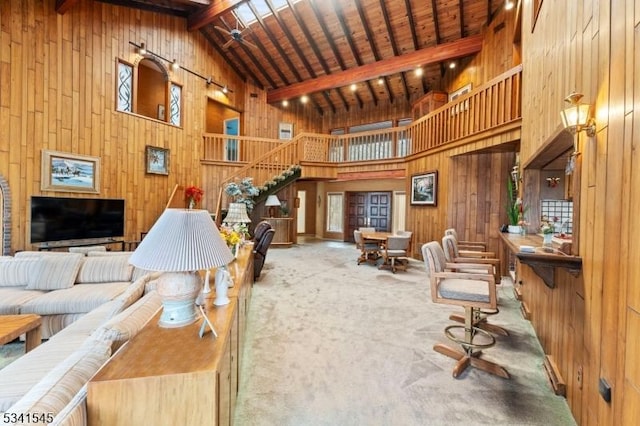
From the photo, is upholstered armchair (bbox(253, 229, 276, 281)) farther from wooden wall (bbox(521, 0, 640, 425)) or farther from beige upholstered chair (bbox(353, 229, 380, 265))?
wooden wall (bbox(521, 0, 640, 425))

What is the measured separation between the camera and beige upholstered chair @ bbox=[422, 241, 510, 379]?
2.39 m

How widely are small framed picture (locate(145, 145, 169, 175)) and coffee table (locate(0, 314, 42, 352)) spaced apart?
5.52 m

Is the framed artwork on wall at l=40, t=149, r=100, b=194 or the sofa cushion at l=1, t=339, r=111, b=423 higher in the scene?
the framed artwork on wall at l=40, t=149, r=100, b=194

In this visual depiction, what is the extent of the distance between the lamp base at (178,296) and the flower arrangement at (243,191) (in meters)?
6.81

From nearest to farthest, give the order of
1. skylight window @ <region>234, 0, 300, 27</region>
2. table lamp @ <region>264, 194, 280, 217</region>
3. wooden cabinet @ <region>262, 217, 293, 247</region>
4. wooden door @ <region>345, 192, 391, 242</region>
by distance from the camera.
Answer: skylight window @ <region>234, 0, 300, 27</region> < table lamp @ <region>264, 194, 280, 217</region> < wooden cabinet @ <region>262, 217, 293, 247</region> < wooden door @ <region>345, 192, 391, 242</region>

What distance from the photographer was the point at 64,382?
1.04 metres

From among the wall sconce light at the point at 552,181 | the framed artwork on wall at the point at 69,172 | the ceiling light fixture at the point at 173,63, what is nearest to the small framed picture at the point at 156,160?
the framed artwork on wall at the point at 69,172

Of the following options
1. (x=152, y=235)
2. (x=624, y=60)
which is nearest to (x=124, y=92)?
(x=152, y=235)

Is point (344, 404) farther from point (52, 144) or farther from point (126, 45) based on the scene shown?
→ point (126, 45)

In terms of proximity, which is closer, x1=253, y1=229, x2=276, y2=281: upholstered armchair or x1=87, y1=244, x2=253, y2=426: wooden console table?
x1=87, y1=244, x2=253, y2=426: wooden console table

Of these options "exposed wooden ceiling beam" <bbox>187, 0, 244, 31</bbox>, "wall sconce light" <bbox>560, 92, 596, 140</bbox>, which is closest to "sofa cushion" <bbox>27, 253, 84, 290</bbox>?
"wall sconce light" <bbox>560, 92, 596, 140</bbox>

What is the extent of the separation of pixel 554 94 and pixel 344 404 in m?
2.94

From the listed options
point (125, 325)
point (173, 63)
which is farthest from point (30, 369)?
point (173, 63)

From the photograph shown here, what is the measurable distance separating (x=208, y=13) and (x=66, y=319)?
7594mm
